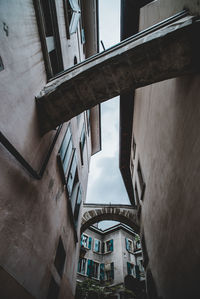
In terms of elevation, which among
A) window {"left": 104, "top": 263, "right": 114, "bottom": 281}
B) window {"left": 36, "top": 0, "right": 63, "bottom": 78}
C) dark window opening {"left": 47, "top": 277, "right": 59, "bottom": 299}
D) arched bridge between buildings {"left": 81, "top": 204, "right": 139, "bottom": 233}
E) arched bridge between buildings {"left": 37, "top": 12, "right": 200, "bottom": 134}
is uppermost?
window {"left": 36, "top": 0, "right": 63, "bottom": 78}

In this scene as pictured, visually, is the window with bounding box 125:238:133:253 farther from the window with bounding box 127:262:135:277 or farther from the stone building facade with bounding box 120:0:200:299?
the stone building facade with bounding box 120:0:200:299

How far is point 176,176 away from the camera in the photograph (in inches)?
140

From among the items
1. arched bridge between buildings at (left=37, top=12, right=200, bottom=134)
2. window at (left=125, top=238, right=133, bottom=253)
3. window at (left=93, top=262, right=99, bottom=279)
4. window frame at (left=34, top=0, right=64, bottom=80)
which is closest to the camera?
arched bridge between buildings at (left=37, top=12, right=200, bottom=134)

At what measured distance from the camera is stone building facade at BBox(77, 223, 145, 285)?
1760 centimetres

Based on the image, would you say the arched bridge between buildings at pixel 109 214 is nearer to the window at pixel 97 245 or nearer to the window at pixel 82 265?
the window at pixel 82 265

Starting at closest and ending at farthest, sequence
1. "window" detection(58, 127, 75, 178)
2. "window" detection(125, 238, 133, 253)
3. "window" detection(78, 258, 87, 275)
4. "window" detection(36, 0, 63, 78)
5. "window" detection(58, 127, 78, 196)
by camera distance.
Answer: "window" detection(36, 0, 63, 78), "window" detection(58, 127, 75, 178), "window" detection(58, 127, 78, 196), "window" detection(78, 258, 87, 275), "window" detection(125, 238, 133, 253)

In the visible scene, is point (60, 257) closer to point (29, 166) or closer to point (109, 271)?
point (29, 166)

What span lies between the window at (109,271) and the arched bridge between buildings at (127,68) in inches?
739

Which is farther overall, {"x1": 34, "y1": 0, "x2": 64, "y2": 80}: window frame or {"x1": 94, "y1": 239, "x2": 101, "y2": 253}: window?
{"x1": 94, "y1": 239, "x2": 101, "y2": 253}: window

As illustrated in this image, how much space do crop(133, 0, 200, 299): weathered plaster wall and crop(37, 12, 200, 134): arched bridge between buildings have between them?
0.32 m

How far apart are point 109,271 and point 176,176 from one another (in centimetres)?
1883

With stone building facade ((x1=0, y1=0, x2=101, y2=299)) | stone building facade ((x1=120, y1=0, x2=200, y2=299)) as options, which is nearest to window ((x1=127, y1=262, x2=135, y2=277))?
stone building facade ((x1=0, y1=0, x2=101, y2=299))

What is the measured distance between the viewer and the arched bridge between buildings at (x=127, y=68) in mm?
2932

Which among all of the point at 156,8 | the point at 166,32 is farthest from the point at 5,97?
the point at 156,8
